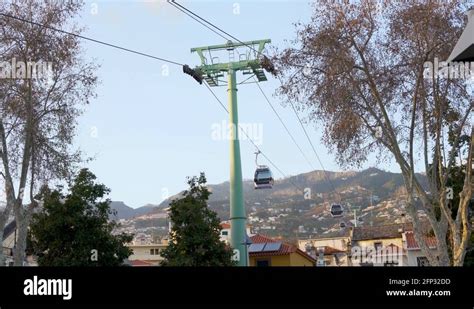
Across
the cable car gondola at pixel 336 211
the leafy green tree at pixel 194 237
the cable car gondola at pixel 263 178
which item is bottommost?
the leafy green tree at pixel 194 237

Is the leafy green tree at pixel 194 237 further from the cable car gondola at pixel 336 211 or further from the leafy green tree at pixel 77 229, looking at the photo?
the cable car gondola at pixel 336 211

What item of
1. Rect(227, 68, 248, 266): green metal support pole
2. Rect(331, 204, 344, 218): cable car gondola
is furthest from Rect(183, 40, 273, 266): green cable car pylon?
Rect(331, 204, 344, 218): cable car gondola

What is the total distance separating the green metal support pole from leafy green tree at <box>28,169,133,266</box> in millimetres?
4133

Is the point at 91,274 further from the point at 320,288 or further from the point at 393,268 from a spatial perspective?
the point at 393,268

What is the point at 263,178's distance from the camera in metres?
26.8

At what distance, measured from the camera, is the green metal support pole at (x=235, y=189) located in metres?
25.1

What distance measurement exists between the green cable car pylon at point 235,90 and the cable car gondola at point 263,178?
0.82 m

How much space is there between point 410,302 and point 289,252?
42.2 m

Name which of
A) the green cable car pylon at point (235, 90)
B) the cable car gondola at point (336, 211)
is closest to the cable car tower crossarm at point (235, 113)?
the green cable car pylon at point (235, 90)

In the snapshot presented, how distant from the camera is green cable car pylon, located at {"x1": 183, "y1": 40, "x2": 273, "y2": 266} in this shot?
2509cm

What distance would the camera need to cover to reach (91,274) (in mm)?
9180

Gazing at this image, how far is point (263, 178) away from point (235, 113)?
9.65 ft

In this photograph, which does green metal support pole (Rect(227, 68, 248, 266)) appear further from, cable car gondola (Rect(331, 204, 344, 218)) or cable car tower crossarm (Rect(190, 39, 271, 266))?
cable car gondola (Rect(331, 204, 344, 218))

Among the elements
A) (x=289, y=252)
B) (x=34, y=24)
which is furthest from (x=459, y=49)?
(x=289, y=252)
